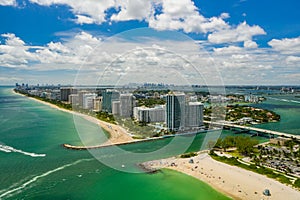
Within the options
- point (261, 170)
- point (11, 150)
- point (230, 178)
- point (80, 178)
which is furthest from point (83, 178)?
point (261, 170)

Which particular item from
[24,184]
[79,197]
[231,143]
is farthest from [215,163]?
[24,184]

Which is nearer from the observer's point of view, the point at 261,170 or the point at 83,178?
the point at 83,178

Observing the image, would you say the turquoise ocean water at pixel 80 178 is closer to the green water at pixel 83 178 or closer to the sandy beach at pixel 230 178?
the green water at pixel 83 178

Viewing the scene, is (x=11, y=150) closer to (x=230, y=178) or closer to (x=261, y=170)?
(x=230, y=178)

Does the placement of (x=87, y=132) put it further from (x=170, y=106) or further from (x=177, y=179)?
(x=177, y=179)

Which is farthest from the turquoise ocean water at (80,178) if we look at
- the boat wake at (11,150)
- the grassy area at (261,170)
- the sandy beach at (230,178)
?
the grassy area at (261,170)

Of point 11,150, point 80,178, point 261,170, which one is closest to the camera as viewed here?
point 80,178

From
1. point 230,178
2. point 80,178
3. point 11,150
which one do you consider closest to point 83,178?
point 80,178

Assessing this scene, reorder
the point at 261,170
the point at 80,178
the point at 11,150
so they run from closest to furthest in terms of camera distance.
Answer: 1. the point at 80,178
2. the point at 261,170
3. the point at 11,150
